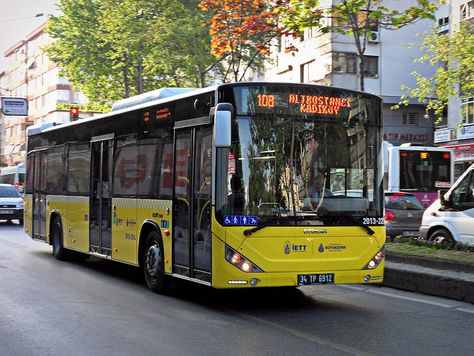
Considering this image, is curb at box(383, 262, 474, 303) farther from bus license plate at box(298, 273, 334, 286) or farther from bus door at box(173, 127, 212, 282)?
bus door at box(173, 127, 212, 282)

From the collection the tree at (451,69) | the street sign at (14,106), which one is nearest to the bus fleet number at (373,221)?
the tree at (451,69)

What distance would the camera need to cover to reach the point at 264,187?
895 cm

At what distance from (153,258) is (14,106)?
149ft

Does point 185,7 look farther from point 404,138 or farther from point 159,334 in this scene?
point 159,334

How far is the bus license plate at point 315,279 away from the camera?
9141 mm

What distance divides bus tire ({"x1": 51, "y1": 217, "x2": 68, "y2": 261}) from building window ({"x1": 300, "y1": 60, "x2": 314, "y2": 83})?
33593 millimetres

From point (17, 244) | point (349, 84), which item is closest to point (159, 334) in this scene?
point (17, 244)

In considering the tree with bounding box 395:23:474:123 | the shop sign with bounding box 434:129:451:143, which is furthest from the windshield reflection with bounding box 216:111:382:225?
the shop sign with bounding box 434:129:451:143

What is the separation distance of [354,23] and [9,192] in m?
17.9

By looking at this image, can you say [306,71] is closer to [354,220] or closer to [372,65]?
[372,65]

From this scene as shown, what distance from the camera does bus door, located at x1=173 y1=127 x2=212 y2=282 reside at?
9.32 m

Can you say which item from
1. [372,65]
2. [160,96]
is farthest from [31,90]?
[160,96]

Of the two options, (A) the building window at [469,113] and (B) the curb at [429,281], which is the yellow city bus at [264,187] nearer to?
(B) the curb at [429,281]

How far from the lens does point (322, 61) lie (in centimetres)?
4712
